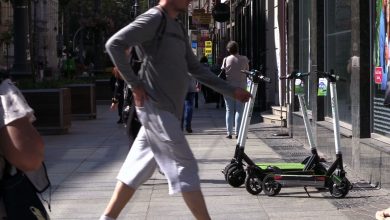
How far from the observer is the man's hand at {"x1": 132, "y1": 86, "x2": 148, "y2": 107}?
5.09 metres

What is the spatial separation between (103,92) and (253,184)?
20.2 meters

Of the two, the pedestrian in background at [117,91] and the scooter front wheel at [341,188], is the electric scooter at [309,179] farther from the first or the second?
the pedestrian in background at [117,91]

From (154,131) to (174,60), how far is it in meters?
0.51

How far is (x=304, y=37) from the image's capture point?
45.0ft

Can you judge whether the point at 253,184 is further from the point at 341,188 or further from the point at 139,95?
the point at 139,95

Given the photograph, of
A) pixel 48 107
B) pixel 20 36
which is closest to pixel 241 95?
pixel 48 107

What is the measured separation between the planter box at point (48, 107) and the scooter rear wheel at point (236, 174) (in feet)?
23.8

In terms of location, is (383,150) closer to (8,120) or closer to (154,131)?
(154,131)

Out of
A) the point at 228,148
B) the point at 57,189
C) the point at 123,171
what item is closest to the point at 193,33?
the point at 228,148

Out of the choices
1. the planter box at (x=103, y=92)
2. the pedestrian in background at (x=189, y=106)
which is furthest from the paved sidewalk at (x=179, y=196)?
the planter box at (x=103, y=92)

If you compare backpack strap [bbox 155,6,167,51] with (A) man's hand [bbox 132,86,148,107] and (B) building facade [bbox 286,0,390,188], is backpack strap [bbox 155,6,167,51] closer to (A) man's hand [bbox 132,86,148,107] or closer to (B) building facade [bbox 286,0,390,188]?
(A) man's hand [bbox 132,86,148,107]

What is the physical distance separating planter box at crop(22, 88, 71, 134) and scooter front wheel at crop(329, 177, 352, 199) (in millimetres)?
8237

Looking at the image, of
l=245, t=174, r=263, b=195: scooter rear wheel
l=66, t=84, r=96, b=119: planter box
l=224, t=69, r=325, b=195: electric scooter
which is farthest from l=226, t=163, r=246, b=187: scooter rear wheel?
l=66, t=84, r=96, b=119: planter box

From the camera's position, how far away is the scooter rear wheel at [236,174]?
27.2 feet
